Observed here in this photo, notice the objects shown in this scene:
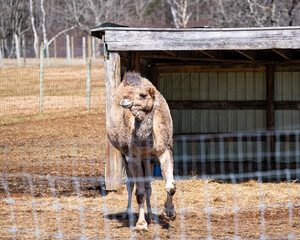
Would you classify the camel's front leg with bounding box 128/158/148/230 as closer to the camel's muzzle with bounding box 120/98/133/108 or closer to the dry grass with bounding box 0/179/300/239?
the dry grass with bounding box 0/179/300/239

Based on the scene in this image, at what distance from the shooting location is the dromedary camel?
5.76 meters

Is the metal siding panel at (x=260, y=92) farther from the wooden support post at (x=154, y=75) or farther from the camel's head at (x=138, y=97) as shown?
the camel's head at (x=138, y=97)

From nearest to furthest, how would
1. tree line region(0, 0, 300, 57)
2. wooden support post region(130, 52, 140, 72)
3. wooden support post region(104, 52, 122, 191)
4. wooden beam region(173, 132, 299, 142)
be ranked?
wooden support post region(104, 52, 122, 191) < wooden support post region(130, 52, 140, 72) < wooden beam region(173, 132, 299, 142) < tree line region(0, 0, 300, 57)

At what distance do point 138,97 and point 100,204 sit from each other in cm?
291

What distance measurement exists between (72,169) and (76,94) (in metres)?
12.1

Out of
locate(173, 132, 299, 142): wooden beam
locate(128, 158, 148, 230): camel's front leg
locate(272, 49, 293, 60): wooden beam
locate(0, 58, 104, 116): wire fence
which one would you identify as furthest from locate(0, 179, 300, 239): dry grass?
locate(0, 58, 104, 116): wire fence

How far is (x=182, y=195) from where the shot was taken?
8719 millimetres

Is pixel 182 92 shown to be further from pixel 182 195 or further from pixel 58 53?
pixel 58 53

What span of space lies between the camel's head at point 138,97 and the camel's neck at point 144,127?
75 millimetres

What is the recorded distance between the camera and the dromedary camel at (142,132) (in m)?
5.76

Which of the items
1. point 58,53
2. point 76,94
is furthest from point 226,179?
point 58,53

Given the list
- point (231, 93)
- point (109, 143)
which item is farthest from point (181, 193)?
point (231, 93)

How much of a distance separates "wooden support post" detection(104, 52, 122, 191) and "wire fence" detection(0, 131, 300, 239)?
0.61 feet

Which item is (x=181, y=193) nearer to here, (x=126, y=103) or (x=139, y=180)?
(x=139, y=180)
